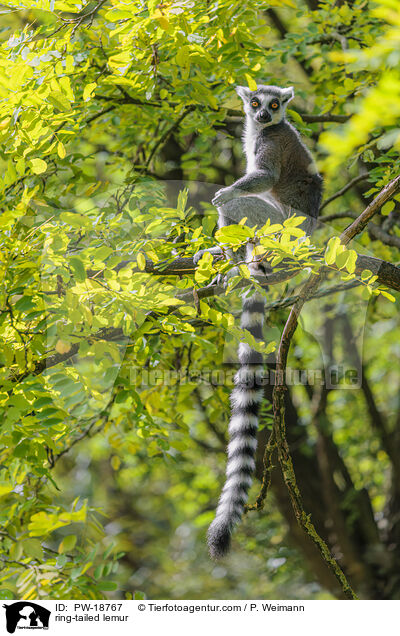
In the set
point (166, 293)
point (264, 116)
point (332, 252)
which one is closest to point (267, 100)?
point (264, 116)

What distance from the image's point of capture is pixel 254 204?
2.59 meters

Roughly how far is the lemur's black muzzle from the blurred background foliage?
0.55ft

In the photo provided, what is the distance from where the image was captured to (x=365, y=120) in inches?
26.4

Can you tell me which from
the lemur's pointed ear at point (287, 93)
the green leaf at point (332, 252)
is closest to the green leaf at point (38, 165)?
the green leaf at point (332, 252)

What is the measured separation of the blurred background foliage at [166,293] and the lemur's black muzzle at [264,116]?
17 cm

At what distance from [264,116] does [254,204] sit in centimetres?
49

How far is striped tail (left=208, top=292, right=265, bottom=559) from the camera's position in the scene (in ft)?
6.01

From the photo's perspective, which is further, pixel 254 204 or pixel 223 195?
pixel 254 204

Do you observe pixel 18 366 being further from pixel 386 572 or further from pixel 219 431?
pixel 386 572

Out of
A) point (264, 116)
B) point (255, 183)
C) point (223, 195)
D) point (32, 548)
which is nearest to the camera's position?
point (32, 548)

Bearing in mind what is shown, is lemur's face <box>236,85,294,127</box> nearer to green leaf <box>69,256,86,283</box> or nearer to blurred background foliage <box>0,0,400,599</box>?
blurred background foliage <box>0,0,400,599</box>

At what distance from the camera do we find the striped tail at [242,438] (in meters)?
1.83

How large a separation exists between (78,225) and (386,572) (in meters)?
4.05
